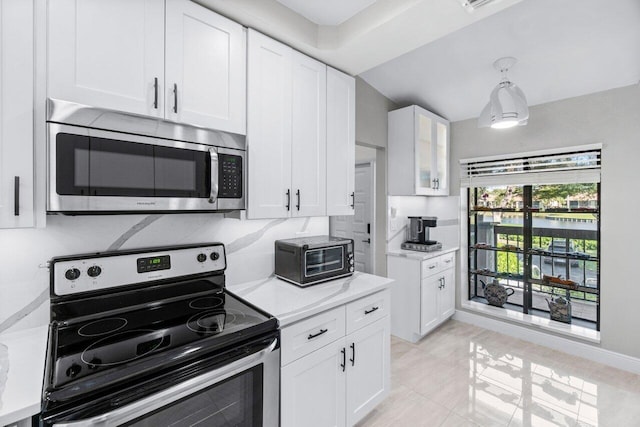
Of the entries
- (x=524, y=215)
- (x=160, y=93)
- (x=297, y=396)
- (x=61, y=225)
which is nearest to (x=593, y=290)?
(x=524, y=215)

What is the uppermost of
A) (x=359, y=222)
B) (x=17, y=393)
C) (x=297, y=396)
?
(x=359, y=222)

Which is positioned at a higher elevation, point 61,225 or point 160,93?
point 160,93

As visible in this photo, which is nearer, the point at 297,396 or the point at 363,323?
the point at 297,396

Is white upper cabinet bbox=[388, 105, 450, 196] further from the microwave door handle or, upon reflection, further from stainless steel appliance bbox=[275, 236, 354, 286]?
the microwave door handle

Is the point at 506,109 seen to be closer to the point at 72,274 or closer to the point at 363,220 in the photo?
the point at 363,220

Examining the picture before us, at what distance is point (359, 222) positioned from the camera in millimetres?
4051

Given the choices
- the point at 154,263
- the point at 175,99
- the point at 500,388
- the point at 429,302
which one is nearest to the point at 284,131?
the point at 175,99

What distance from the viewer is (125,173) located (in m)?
1.31

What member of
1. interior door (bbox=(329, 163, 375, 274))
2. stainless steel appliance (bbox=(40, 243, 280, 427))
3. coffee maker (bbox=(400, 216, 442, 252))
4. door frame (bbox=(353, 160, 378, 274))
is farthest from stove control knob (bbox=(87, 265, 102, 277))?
coffee maker (bbox=(400, 216, 442, 252))

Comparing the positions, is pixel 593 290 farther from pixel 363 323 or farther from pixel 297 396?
pixel 297 396

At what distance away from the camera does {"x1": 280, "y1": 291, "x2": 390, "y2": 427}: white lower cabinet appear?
4.98ft

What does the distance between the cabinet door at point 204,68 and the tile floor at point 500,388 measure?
2.16 m

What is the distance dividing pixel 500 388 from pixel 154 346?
2.62 meters

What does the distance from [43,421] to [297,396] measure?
3.29 ft
